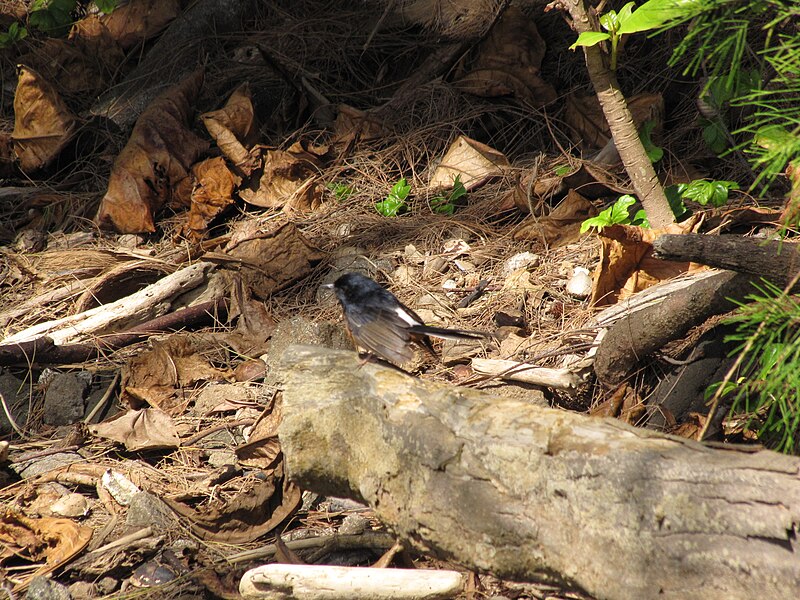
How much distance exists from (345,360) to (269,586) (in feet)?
2.90

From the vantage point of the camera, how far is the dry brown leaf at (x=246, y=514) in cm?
358

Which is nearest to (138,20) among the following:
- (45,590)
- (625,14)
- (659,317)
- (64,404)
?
(64,404)

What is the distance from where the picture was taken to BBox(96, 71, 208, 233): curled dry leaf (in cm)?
619

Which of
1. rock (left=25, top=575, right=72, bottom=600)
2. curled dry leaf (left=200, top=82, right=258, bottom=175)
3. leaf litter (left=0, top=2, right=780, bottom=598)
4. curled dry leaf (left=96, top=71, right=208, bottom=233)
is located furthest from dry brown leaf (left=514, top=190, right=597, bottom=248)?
rock (left=25, top=575, right=72, bottom=600)

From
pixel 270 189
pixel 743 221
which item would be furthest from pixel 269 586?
pixel 270 189

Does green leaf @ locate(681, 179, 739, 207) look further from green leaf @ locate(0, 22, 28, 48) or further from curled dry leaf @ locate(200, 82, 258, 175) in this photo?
green leaf @ locate(0, 22, 28, 48)

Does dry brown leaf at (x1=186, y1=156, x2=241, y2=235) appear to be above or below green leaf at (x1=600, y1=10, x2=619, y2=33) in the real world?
below

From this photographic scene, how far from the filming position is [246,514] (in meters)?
3.60

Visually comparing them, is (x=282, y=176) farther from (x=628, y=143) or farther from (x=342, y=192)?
(x=628, y=143)

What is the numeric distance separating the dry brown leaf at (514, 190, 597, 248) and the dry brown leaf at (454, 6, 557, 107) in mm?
1369

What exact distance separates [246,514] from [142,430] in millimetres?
1092

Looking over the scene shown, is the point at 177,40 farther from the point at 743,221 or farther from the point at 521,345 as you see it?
the point at 743,221

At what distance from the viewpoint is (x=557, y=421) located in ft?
7.63

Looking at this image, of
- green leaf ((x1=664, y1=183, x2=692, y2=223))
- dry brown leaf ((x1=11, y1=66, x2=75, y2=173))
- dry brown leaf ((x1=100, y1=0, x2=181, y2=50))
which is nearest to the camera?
green leaf ((x1=664, y1=183, x2=692, y2=223))
